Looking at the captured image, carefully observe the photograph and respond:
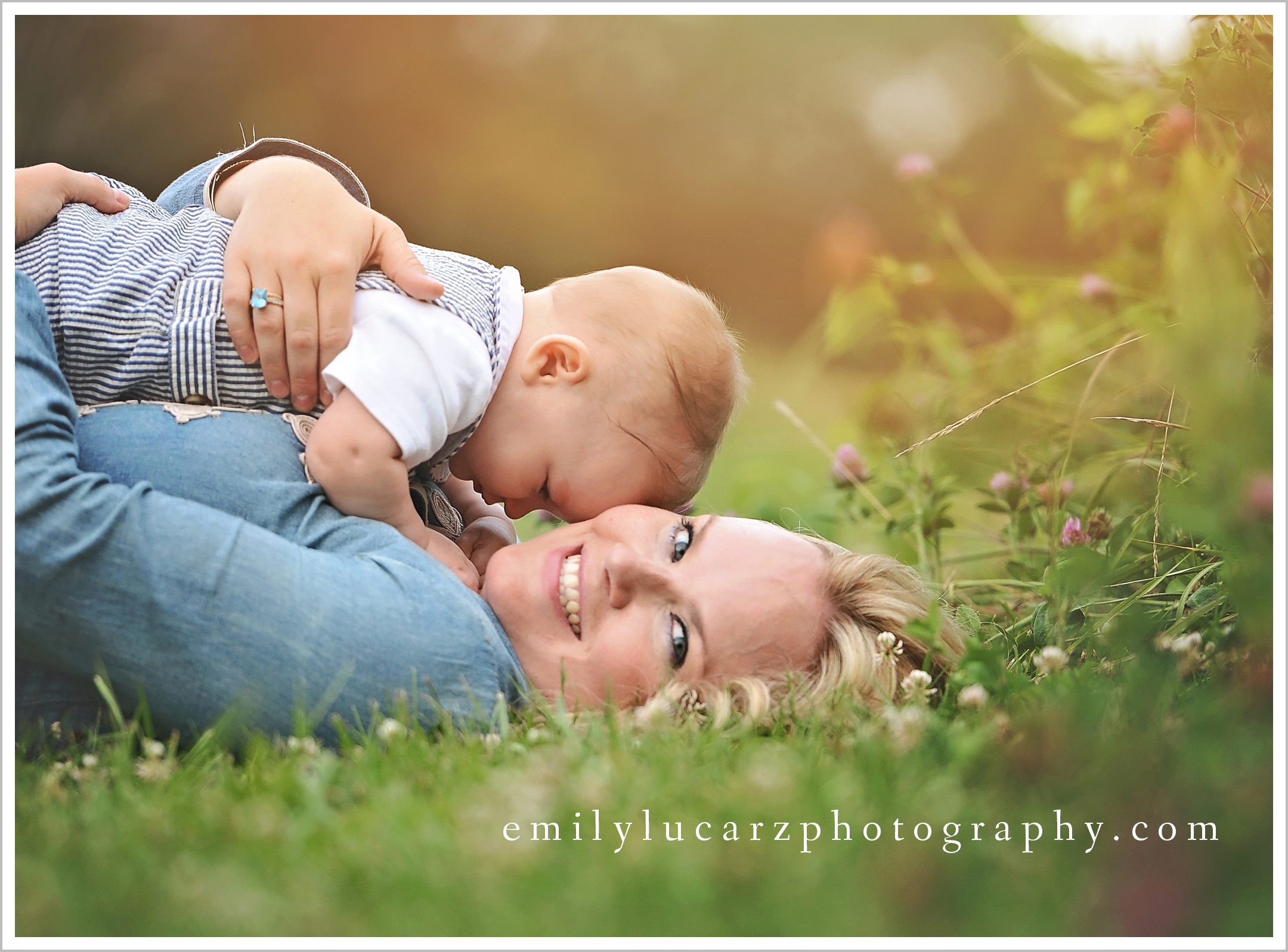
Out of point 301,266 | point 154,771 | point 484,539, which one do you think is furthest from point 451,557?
point 154,771

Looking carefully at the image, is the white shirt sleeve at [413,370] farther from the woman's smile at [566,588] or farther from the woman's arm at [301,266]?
the woman's smile at [566,588]

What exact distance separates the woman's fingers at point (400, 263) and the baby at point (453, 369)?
0.02 meters

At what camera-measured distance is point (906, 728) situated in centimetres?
136

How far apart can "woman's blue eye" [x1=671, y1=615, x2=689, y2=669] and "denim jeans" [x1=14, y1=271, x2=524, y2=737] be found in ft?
0.89

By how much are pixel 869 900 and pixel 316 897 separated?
1.63 feet

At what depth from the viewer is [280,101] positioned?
15.1ft

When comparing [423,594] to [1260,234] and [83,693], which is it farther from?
[1260,234]

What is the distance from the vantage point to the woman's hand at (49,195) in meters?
1.78

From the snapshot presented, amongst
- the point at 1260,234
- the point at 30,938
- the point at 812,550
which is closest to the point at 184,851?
the point at 30,938

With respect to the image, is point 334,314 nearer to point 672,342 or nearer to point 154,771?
point 672,342

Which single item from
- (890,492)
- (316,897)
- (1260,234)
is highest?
(1260,234)

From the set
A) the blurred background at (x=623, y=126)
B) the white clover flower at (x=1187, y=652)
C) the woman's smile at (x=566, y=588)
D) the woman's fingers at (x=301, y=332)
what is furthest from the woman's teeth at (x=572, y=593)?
the blurred background at (x=623, y=126)

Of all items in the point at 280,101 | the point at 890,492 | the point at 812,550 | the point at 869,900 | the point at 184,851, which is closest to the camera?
the point at 869,900

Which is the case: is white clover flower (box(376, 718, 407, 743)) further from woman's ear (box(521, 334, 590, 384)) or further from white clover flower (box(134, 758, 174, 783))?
woman's ear (box(521, 334, 590, 384))
